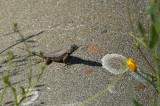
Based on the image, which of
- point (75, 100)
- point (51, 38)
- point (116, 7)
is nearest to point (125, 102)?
point (75, 100)

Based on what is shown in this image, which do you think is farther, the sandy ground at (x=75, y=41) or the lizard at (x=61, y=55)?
the lizard at (x=61, y=55)

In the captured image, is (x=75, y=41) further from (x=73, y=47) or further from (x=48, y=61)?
(x=48, y=61)

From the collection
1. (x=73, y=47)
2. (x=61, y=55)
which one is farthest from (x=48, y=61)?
(x=73, y=47)

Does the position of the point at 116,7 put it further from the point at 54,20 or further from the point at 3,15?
the point at 3,15

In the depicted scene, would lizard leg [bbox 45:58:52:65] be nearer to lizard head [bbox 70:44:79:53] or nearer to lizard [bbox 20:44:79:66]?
lizard [bbox 20:44:79:66]

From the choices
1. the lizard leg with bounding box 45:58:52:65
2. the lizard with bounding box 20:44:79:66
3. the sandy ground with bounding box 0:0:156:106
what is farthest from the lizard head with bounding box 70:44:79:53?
the lizard leg with bounding box 45:58:52:65

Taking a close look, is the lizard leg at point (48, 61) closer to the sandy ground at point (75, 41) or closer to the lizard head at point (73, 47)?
the sandy ground at point (75, 41)

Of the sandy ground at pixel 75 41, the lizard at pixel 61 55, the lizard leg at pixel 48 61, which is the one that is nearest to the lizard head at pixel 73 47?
the lizard at pixel 61 55

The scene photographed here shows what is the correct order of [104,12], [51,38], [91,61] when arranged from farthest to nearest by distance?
[104,12] < [51,38] < [91,61]
